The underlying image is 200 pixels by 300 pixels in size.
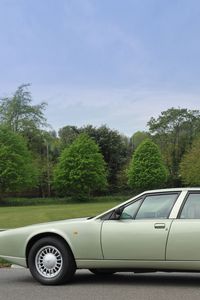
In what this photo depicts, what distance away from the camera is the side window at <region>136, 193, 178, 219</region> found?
26.3ft

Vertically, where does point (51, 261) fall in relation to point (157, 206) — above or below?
below

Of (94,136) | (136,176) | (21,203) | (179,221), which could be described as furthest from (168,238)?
(94,136)

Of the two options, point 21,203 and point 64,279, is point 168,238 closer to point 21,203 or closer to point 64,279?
point 64,279

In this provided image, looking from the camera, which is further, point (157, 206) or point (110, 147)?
point (110, 147)

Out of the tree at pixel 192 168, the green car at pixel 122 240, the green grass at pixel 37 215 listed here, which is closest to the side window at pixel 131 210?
the green car at pixel 122 240

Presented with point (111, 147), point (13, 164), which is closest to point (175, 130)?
point (111, 147)

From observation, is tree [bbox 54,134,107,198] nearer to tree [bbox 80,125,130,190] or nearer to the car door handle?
tree [bbox 80,125,130,190]

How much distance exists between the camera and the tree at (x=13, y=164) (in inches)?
2414

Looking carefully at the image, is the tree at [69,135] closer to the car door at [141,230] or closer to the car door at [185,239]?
the car door at [141,230]

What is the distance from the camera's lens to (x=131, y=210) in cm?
816

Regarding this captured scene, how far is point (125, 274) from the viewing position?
957 centimetres

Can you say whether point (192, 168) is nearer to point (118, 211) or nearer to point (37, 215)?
point (37, 215)

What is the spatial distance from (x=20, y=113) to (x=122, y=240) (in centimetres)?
7231

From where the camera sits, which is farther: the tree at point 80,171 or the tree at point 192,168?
the tree at point 192,168
